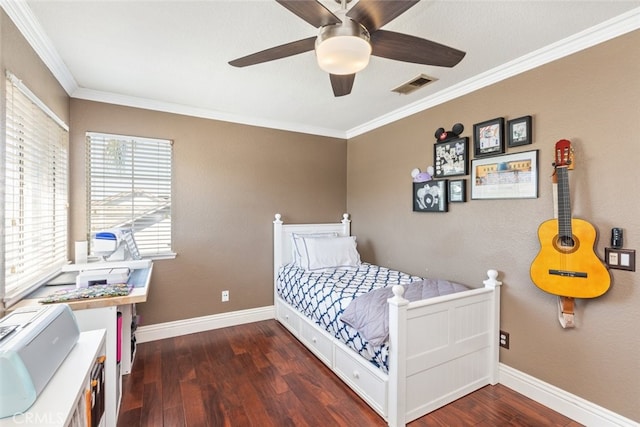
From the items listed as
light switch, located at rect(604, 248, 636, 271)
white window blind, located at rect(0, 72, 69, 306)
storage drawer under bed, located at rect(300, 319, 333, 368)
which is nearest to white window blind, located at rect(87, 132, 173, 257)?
white window blind, located at rect(0, 72, 69, 306)

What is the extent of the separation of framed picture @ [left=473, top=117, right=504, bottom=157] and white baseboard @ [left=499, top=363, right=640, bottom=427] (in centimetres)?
166

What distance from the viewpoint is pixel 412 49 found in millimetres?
1488

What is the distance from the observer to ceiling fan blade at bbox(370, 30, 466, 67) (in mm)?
1403

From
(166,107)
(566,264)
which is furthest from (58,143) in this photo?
(566,264)

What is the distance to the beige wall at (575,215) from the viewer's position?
1.72m

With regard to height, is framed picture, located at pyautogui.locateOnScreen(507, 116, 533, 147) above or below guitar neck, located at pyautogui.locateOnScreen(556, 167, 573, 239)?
above

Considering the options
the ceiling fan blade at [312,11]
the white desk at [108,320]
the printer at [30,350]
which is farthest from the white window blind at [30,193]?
the ceiling fan blade at [312,11]

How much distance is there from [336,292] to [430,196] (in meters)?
1.31

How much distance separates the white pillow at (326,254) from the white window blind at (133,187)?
4.72 ft

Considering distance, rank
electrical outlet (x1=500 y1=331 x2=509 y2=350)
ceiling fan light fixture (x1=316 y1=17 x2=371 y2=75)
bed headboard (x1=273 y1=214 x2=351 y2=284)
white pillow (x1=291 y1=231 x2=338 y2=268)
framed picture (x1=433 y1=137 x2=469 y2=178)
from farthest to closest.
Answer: bed headboard (x1=273 y1=214 x2=351 y2=284)
white pillow (x1=291 y1=231 x2=338 y2=268)
framed picture (x1=433 y1=137 x2=469 y2=178)
electrical outlet (x1=500 y1=331 x2=509 y2=350)
ceiling fan light fixture (x1=316 y1=17 x2=371 y2=75)

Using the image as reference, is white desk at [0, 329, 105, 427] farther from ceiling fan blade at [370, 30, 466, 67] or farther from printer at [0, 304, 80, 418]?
ceiling fan blade at [370, 30, 466, 67]

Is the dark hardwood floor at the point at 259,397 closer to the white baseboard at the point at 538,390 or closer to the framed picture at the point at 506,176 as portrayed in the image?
the white baseboard at the point at 538,390

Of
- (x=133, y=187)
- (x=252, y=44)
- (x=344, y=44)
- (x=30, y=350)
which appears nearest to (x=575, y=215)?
(x=344, y=44)

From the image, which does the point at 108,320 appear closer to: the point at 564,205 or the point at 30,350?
the point at 30,350
